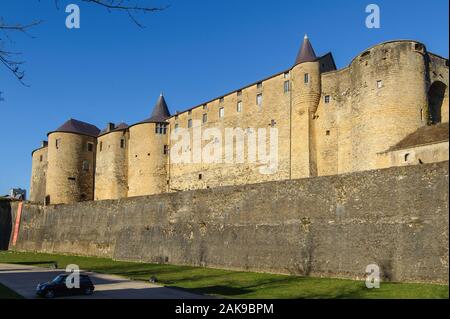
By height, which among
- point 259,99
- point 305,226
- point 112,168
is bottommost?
point 305,226

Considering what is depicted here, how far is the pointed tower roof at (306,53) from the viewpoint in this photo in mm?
36388

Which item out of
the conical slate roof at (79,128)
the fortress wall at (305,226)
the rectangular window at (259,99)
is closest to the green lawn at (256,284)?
the fortress wall at (305,226)

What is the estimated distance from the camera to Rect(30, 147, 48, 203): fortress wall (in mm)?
59453

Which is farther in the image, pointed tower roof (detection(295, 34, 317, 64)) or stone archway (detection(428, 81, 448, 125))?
pointed tower roof (detection(295, 34, 317, 64))

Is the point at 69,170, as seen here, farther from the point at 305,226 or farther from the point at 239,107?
the point at 305,226

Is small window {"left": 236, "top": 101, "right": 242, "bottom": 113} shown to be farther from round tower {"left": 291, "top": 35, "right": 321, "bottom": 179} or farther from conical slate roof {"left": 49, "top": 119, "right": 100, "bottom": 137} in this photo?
conical slate roof {"left": 49, "top": 119, "right": 100, "bottom": 137}

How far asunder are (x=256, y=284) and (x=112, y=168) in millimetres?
34725

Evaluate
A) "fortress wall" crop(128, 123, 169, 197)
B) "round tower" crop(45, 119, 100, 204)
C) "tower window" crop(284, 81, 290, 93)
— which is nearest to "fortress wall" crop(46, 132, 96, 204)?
"round tower" crop(45, 119, 100, 204)

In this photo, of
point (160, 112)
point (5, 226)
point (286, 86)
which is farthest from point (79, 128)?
point (286, 86)

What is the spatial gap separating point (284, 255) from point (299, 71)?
18.5m

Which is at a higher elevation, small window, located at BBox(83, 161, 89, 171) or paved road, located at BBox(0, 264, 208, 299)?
small window, located at BBox(83, 161, 89, 171)

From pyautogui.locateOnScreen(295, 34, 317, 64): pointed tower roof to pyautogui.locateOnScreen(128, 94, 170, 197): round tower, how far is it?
18.1 m

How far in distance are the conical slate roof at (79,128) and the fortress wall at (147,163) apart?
27.6 ft

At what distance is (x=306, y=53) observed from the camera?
122ft
